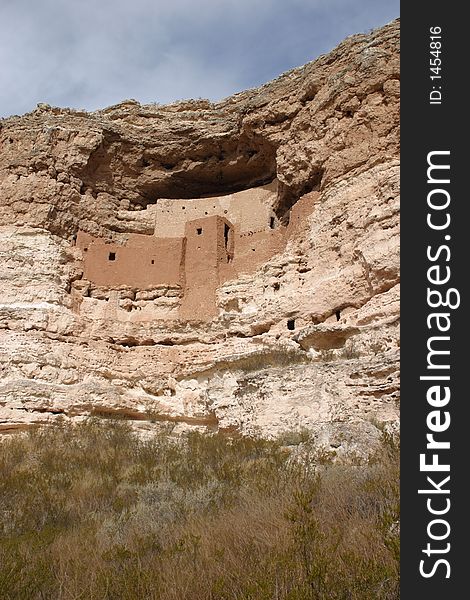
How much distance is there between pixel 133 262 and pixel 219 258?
2208 mm

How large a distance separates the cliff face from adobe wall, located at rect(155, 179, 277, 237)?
0.05 m

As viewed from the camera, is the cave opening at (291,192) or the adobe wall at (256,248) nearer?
the cave opening at (291,192)

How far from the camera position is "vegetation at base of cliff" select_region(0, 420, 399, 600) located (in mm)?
3836

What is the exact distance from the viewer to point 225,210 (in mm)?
16828

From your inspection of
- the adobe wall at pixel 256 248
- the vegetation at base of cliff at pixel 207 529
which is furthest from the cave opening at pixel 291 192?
the vegetation at base of cliff at pixel 207 529

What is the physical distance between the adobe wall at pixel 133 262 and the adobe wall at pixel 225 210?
0.97 metres

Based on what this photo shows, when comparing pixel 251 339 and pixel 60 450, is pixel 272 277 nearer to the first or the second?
pixel 251 339

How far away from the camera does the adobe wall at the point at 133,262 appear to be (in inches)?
612

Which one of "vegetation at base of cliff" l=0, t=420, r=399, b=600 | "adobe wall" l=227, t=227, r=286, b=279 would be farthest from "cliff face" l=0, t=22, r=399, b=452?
"vegetation at base of cliff" l=0, t=420, r=399, b=600

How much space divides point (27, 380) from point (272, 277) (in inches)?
221

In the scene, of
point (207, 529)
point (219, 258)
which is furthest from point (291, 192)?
point (207, 529)

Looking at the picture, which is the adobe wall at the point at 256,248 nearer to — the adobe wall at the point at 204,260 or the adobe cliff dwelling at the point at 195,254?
the adobe cliff dwelling at the point at 195,254

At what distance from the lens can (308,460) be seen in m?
7.16

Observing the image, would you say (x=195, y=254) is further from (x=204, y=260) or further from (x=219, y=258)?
(x=219, y=258)
